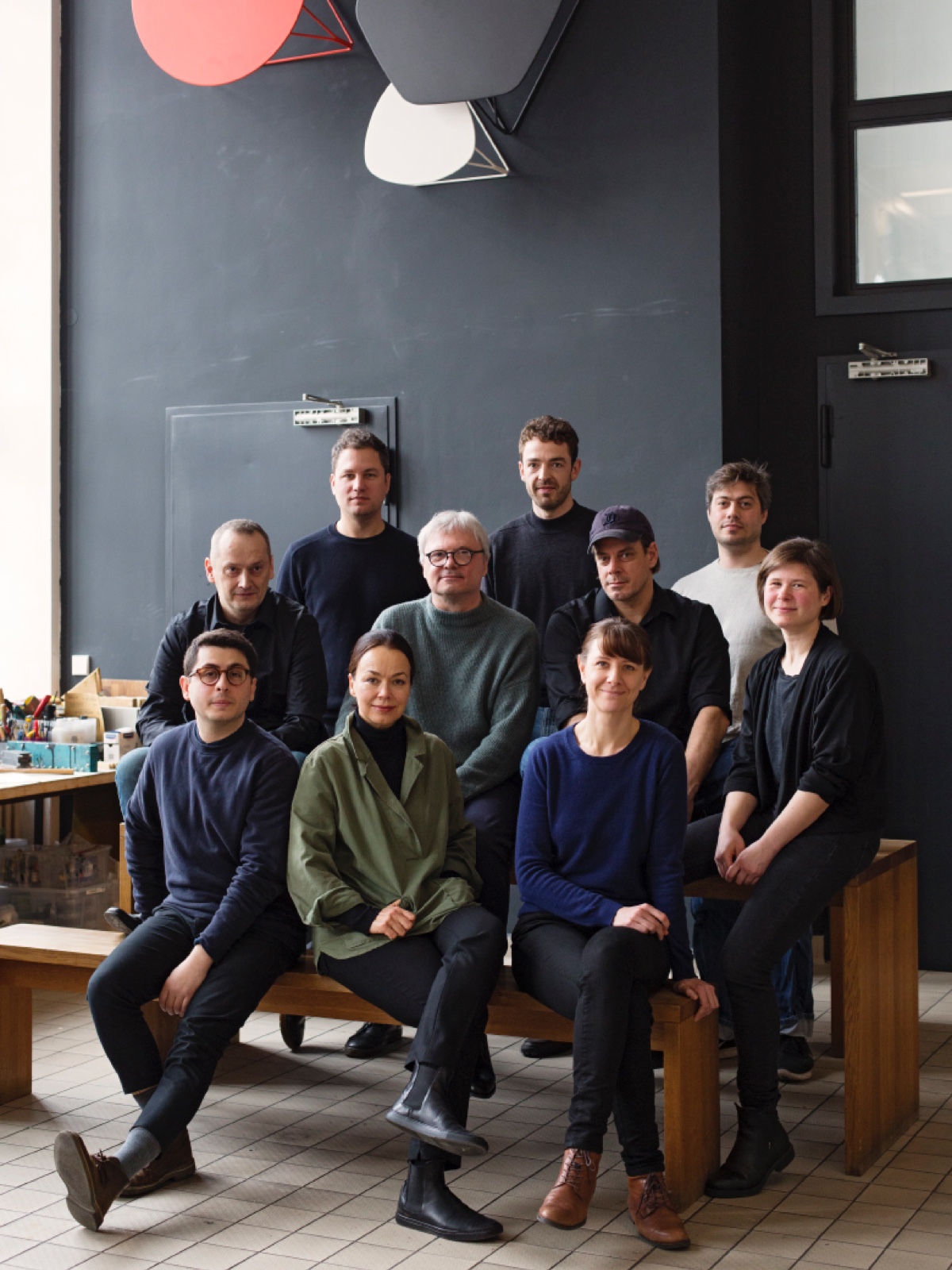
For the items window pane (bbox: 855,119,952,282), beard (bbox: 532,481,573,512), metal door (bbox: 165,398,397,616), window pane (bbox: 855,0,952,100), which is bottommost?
beard (bbox: 532,481,573,512)

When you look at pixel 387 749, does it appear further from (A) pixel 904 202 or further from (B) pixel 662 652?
(A) pixel 904 202

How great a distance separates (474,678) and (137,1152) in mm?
1456

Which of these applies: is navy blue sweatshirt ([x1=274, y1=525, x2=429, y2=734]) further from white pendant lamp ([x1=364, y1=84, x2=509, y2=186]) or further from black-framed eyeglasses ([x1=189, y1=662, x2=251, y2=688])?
white pendant lamp ([x1=364, y1=84, x2=509, y2=186])

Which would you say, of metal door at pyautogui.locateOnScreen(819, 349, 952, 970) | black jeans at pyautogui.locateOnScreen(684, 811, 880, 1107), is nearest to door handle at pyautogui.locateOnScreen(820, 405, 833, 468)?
metal door at pyautogui.locateOnScreen(819, 349, 952, 970)

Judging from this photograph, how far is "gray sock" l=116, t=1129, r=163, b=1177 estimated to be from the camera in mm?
2969

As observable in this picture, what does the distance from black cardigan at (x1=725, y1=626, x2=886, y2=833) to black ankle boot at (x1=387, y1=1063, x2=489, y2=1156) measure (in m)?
1.05

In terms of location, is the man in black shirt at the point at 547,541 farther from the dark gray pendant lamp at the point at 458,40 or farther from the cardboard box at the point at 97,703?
the cardboard box at the point at 97,703

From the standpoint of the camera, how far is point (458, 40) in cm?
477

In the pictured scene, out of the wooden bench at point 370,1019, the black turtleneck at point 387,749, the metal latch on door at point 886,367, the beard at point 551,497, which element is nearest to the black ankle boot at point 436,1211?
the wooden bench at point 370,1019

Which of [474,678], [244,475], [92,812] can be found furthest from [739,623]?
[92,812]

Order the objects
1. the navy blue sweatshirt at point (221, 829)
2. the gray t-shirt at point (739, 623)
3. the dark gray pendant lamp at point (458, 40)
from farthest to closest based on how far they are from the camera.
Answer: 1. the dark gray pendant lamp at point (458, 40)
2. the gray t-shirt at point (739, 623)
3. the navy blue sweatshirt at point (221, 829)

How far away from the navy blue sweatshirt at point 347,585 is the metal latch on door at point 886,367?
193cm

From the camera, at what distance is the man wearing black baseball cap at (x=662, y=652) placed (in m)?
3.73

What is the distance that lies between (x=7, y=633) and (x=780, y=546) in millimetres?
4088
